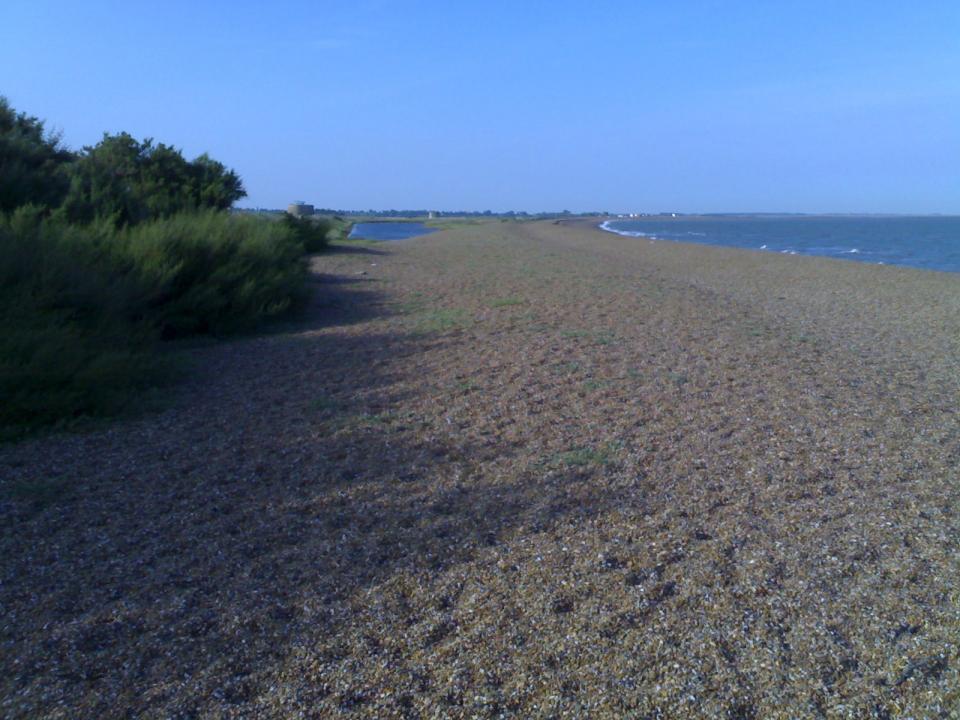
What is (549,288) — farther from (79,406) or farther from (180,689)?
(180,689)

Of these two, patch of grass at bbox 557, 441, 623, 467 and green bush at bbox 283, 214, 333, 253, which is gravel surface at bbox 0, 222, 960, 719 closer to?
patch of grass at bbox 557, 441, 623, 467

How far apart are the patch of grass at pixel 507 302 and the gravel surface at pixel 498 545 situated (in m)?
5.40

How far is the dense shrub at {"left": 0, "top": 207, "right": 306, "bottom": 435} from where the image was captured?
310 inches

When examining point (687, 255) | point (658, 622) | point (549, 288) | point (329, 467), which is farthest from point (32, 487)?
point (687, 255)

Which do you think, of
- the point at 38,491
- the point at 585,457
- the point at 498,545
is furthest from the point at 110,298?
the point at 498,545

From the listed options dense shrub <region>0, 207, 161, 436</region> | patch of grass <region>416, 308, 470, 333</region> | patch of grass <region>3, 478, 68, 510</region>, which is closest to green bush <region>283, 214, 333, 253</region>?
patch of grass <region>416, 308, 470, 333</region>

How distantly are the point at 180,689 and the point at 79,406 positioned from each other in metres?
4.98

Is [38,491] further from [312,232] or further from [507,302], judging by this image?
[312,232]

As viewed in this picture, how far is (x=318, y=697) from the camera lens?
3.62 metres

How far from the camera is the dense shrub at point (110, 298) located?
7867mm

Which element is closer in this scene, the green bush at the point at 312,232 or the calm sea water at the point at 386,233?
the green bush at the point at 312,232

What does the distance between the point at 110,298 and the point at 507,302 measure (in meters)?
7.33

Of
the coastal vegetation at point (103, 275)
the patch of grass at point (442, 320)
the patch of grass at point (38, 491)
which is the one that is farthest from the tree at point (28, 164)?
the patch of grass at point (38, 491)

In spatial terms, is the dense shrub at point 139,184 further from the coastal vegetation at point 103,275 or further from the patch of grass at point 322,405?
the patch of grass at point 322,405
